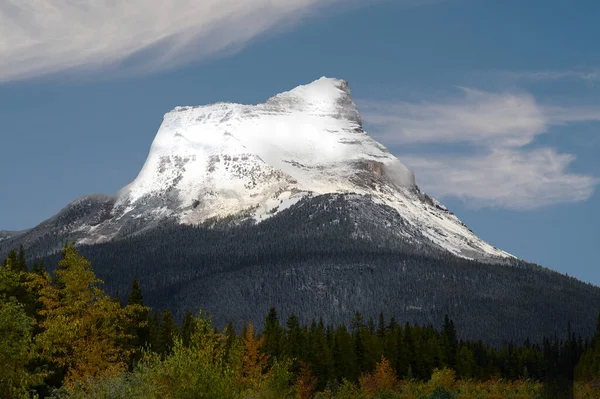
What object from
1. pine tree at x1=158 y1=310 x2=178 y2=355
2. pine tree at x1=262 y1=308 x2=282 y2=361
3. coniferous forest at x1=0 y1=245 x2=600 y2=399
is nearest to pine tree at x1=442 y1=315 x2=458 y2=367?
coniferous forest at x1=0 y1=245 x2=600 y2=399

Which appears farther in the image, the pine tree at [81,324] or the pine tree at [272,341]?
the pine tree at [272,341]

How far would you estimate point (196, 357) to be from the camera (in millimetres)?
48094

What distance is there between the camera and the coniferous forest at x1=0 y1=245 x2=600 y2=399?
4459cm

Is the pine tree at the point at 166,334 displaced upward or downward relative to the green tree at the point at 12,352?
upward

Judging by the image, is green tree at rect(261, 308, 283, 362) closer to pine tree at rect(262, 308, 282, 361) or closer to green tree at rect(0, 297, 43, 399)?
pine tree at rect(262, 308, 282, 361)

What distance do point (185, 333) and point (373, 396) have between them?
24937mm

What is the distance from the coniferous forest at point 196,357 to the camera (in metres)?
44.6

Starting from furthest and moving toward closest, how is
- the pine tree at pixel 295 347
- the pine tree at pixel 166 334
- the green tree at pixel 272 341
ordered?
1. the pine tree at pixel 295 347
2. the green tree at pixel 272 341
3. the pine tree at pixel 166 334

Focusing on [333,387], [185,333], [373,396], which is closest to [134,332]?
[185,333]

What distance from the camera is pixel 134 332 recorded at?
91.6 meters

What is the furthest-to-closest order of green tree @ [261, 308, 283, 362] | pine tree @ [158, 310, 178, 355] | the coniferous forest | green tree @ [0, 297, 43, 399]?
green tree @ [261, 308, 283, 362] < pine tree @ [158, 310, 178, 355] < the coniferous forest < green tree @ [0, 297, 43, 399]

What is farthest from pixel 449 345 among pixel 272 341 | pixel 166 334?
pixel 166 334

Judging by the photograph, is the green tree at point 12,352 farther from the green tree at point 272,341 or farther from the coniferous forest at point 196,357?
the green tree at point 272,341

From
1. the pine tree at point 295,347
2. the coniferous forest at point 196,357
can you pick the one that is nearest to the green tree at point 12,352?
the coniferous forest at point 196,357
